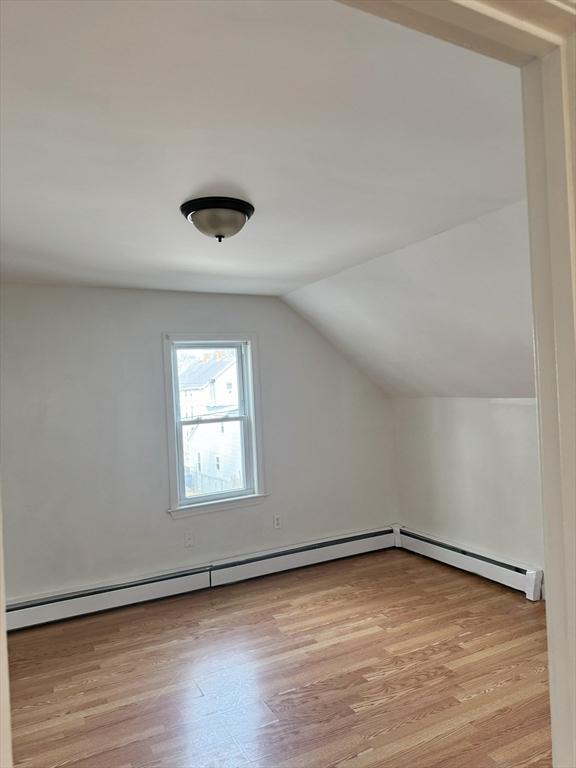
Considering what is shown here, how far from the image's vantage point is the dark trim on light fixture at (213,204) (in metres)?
2.17

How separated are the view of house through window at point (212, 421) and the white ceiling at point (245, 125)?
1.52 m

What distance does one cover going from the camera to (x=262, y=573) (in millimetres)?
4242

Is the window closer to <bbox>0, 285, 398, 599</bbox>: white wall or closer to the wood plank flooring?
<bbox>0, 285, 398, 599</bbox>: white wall

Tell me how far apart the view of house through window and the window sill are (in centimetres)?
7

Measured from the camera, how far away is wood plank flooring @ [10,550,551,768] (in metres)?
2.25

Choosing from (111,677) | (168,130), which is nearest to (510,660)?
(111,677)

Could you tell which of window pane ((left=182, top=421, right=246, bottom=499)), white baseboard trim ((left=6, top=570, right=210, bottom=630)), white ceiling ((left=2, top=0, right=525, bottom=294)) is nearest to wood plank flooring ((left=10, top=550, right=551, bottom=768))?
white baseboard trim ((left=6, top=570, right=210, bottom=630))

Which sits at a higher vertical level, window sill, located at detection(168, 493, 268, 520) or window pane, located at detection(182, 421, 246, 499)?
window pane, located at detection(182, 421, 246, 499)

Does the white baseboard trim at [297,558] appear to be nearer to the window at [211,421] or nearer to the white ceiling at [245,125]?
the window at [211,421]

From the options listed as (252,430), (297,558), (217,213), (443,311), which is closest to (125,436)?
(252,430)

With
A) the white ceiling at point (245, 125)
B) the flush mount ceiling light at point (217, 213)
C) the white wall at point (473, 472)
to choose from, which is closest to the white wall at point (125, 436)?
the white wall at point (473, 472)

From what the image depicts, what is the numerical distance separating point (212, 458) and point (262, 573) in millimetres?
1005

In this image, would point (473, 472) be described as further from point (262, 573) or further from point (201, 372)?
point (201, 372)

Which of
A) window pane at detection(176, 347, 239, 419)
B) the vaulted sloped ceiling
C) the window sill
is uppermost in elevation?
the vaulted sloped ceiling
